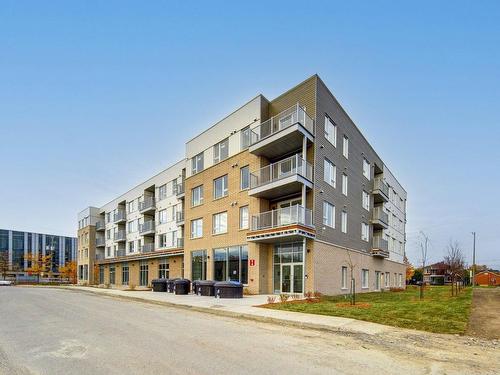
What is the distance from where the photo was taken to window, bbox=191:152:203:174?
112ft

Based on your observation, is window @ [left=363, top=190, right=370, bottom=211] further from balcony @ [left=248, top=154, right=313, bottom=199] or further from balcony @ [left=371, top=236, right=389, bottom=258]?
balcony @ [left=248, top=154, right=313, bottom=199]

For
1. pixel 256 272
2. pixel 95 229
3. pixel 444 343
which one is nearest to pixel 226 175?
pixel 256 272

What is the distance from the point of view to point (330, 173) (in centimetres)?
2691

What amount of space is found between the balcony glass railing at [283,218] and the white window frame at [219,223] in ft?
15.2

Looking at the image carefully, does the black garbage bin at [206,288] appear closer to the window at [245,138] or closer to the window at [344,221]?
the window at [245,138]

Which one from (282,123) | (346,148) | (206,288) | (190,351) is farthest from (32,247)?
(190,351)

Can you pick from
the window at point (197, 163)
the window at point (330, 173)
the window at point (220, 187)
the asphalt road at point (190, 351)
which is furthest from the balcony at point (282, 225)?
the asphalt road at point (190, 351)

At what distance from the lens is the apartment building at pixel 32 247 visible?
350 ft

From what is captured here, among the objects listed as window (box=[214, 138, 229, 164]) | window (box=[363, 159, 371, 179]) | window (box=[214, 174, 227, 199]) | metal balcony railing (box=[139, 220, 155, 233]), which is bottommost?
metal balcony railing (box=[139, 220, 155, 233])

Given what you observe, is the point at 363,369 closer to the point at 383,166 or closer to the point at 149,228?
the point at 383,166

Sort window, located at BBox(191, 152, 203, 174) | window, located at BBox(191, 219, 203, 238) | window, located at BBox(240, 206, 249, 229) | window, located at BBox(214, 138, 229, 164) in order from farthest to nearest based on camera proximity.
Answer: window, located at BBox(191, 152, 203, 174) → window, located at BBox(191, 219, 203, 238) → window, located at BBox(214, 138, 229, 164) → window, located at BBox(240, 206, 249, 229)

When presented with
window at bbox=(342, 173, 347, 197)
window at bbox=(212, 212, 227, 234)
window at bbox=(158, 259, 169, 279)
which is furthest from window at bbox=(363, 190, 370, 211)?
window at bbox=(158, 259, 169, 279)

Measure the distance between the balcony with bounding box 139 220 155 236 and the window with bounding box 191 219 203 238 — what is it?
572 inches

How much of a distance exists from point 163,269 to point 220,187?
17.4m
